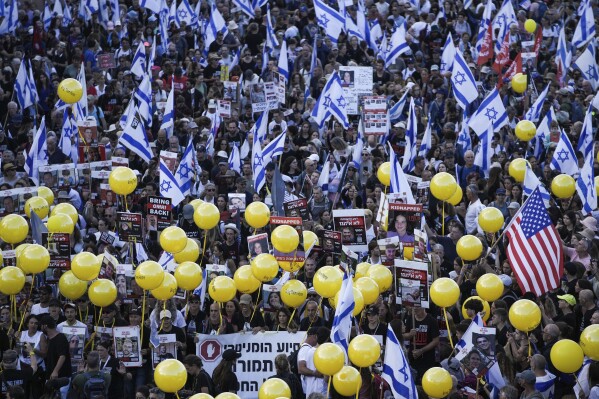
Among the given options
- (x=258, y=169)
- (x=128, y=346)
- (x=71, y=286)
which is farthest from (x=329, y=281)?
(x=258, y=169)

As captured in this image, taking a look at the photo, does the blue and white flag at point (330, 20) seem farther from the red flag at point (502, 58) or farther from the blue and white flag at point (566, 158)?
the blue and white flag at point (566, 158)

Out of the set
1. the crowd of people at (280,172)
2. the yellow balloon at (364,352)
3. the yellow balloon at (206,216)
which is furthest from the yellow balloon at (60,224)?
the yellow balloon at (364,352)

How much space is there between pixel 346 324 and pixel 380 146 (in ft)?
24.8

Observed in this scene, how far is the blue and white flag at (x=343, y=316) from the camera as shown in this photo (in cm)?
1316

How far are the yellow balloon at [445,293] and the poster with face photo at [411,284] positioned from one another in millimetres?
256

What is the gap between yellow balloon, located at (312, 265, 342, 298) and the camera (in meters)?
14.5

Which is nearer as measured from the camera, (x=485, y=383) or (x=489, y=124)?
(x=485, y=383)

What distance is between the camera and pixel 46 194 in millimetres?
17844

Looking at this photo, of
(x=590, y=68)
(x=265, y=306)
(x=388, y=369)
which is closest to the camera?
(x=388, y=369)

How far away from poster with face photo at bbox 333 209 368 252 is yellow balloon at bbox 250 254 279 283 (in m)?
1.37

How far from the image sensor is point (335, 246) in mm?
15867

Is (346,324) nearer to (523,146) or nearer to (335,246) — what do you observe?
(335,246)

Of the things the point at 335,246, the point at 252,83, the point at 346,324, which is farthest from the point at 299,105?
the point at 346,324

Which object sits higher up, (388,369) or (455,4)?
(455,4)
